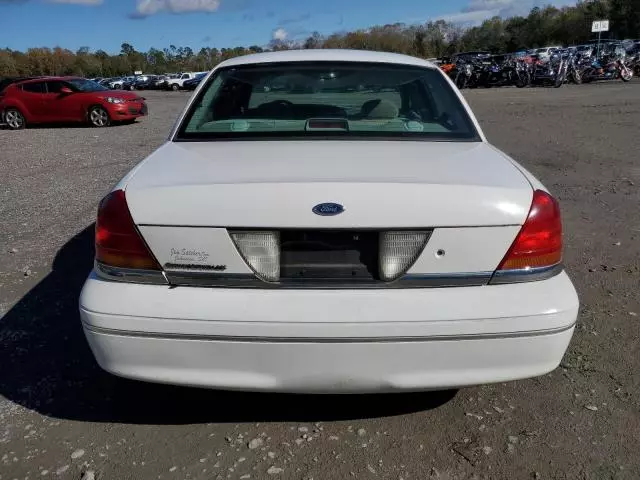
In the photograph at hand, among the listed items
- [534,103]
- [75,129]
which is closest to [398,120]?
[75,129]

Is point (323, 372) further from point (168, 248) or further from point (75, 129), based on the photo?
point (75, 129)

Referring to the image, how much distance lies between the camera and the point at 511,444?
8.61 ft

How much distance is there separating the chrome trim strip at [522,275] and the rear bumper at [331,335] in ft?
0.10

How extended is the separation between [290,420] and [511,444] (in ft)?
3.21

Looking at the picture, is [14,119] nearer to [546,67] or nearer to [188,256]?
[188,256]

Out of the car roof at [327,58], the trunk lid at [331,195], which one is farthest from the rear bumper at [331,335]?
the car roof at [327,58]

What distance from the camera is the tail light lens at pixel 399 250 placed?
2291mm

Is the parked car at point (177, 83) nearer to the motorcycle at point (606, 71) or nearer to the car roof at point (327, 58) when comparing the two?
the motorcycle at point (606, 71)

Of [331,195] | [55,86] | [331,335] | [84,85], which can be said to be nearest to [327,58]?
[331,195]

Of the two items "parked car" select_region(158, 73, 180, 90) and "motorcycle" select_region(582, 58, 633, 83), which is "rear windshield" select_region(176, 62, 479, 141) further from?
"parked car" select_region(158, 73, 180, 90)

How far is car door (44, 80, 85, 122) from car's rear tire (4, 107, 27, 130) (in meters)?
0.90

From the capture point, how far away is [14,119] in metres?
18.4

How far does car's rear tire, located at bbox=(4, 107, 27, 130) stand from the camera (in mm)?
18266

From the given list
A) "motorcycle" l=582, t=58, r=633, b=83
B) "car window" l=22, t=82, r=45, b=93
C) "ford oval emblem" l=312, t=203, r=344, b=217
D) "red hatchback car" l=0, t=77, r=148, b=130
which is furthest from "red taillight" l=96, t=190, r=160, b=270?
"motorcycle" l=582, t=58, r=633, b=83
